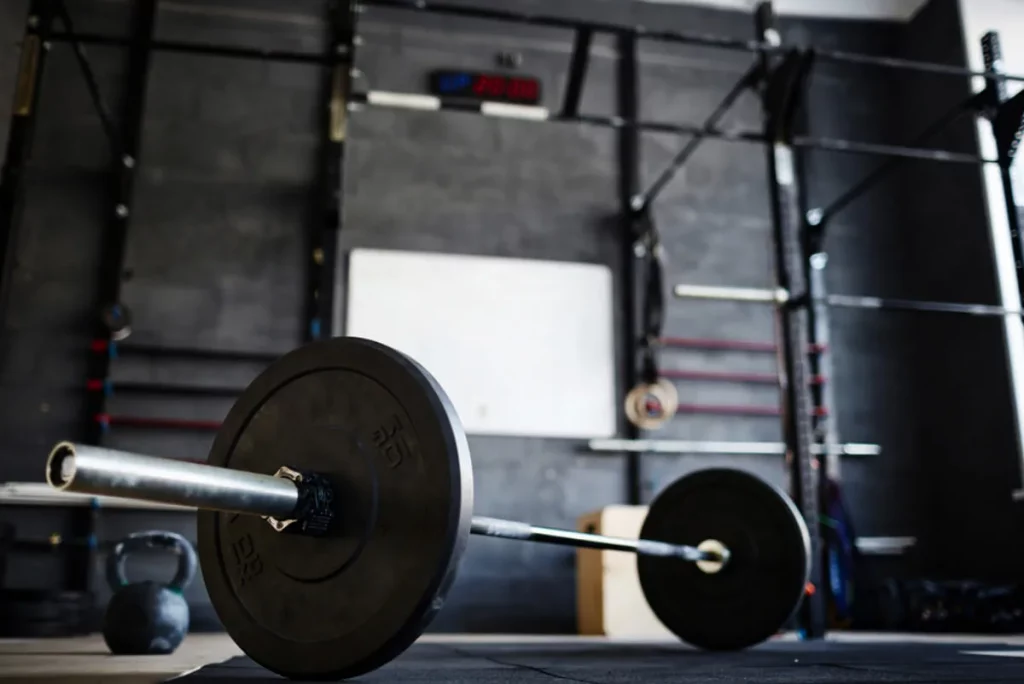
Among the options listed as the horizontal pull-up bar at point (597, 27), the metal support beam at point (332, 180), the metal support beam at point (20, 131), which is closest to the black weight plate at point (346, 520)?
the metal support beam at point (20, 131)

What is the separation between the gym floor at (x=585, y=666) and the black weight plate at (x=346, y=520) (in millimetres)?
143

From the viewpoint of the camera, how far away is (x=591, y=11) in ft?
16.2

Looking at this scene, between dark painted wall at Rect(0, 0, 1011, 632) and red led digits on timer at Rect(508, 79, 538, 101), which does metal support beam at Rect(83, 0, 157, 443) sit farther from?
red led digits on timer at Rect(508, 79, 538, 101)

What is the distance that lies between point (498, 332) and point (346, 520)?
318 cm

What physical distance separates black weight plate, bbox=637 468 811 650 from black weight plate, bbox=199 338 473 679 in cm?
121

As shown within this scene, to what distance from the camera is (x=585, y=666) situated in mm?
1665

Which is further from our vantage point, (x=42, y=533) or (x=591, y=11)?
(x=591, y=11)

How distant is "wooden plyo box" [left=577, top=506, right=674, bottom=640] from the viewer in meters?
3.51

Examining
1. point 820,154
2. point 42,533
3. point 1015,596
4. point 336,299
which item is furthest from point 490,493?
point 820,154

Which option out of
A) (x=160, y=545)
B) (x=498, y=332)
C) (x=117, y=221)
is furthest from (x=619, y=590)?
(x=117, y=221)

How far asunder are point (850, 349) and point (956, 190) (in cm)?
98

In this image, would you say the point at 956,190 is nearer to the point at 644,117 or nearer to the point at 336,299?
the point at 644,117

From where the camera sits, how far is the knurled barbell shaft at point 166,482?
85 centimetres

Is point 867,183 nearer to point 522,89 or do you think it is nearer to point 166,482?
point 522,89
